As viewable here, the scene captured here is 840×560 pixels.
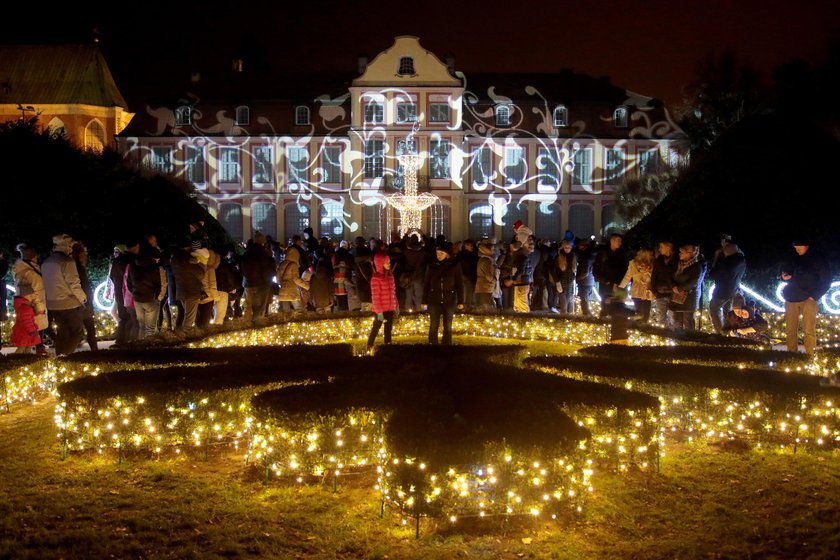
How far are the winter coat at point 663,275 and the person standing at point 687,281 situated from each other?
3.7 inches

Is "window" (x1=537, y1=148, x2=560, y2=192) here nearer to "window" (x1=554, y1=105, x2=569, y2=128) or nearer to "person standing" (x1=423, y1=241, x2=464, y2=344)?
"window" (x1=554, y1=105, x2=569, y2=128)

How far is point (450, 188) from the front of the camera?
144 ft

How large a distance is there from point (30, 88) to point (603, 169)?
1366 inches

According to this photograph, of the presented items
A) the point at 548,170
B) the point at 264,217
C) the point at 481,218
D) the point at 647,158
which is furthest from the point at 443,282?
the point at 647,158

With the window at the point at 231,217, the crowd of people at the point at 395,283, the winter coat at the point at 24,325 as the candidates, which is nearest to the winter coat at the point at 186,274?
the crowd of people at the point at 395,283

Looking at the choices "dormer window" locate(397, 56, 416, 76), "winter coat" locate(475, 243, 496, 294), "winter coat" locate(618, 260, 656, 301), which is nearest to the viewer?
"winter coat" locate(618, 260, 656, 301)

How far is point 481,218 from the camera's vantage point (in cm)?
4500

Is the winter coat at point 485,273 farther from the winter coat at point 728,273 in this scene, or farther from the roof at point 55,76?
the roof at point 55,76

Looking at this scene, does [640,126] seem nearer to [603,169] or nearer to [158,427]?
[603,169]

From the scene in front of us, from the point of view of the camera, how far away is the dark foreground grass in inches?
195

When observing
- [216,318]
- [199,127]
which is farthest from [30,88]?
[216,318]

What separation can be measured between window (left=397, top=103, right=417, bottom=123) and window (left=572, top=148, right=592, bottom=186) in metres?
9.33

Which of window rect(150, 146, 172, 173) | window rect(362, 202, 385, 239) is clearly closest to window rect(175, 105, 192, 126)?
window rect(150, 146, 172, 173)

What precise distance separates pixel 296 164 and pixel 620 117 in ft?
59.6
